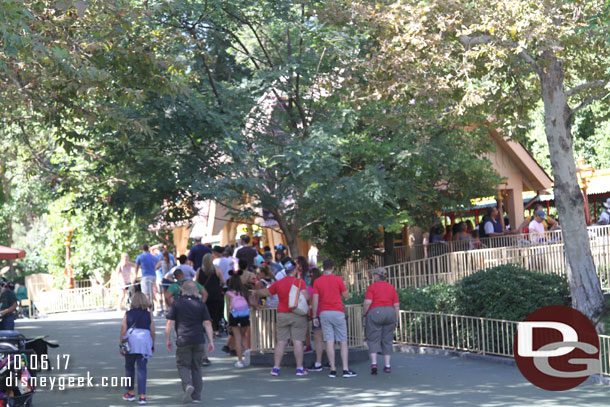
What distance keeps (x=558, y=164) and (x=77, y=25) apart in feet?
29.5

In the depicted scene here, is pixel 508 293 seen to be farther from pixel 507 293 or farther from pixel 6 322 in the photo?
pixel 6 322

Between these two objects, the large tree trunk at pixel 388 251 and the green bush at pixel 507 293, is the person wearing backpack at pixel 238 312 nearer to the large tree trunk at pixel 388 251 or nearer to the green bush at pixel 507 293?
the green bush at pixel 507 293

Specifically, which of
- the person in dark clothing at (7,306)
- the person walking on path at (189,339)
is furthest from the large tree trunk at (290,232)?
the person walking on path at (189,339)

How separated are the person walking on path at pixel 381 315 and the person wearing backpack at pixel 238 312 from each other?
2.15 m

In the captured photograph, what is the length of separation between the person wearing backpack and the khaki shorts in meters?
1.06

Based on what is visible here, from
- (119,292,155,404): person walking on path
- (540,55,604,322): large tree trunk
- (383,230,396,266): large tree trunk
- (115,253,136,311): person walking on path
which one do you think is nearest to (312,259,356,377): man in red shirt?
(119,292,155,404): person walking on path

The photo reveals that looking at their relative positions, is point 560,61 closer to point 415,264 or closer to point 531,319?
point 531,319

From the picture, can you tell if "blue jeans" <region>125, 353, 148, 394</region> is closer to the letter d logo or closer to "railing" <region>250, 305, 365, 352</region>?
"railing" <region>250, 305, 365, 352</region>

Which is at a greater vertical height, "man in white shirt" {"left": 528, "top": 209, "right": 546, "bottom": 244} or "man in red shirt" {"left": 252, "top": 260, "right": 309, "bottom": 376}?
"man in white shirt" {"left": 528, "top": 209, "right": 546, "bottom": 244}

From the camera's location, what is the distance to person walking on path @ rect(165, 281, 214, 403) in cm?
1147

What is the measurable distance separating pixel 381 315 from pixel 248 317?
2398mm

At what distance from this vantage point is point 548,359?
14.1 meters

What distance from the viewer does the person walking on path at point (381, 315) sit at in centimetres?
1402

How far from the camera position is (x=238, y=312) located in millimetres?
14758
